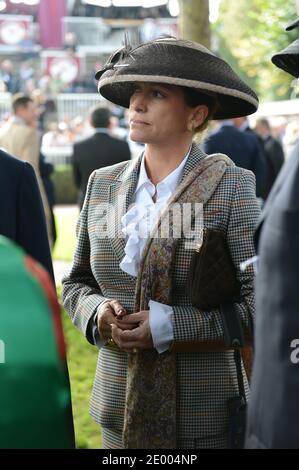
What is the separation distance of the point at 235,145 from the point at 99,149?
1.84 m

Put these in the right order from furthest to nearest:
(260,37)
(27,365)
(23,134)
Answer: (260,37), (23,134), (27,365)

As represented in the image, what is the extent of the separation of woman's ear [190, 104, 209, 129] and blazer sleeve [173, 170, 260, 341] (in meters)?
0.33

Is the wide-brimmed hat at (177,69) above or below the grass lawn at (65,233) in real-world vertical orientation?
above

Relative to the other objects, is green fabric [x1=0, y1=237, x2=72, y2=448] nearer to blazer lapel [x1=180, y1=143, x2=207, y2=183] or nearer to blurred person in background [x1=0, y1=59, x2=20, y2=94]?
blazer lapel [x1=180, y1=143, x2=207, y2=183]

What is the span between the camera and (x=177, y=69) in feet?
10.4

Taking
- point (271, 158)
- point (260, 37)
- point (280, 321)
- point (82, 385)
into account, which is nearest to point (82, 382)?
point (82, 385)

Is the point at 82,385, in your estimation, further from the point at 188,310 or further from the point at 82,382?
the point at 188,310

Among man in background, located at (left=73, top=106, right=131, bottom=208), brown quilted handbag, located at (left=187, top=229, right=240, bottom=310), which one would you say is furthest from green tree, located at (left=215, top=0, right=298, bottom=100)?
brown quilted handbag, located at (left=187, top=229, right=240, bottom=310)

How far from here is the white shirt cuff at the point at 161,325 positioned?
9.95 feet

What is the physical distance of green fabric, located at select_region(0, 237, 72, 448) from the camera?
1.52 m

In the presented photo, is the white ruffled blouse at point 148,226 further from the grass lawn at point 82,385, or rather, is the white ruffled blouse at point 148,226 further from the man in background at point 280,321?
the grass lawn at point 82,385

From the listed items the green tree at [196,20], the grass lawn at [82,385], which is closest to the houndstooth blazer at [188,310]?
the grass lawn at [82,385]

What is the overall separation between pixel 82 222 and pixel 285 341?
62.2 inches

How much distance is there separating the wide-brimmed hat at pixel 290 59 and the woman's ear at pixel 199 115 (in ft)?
2.31
